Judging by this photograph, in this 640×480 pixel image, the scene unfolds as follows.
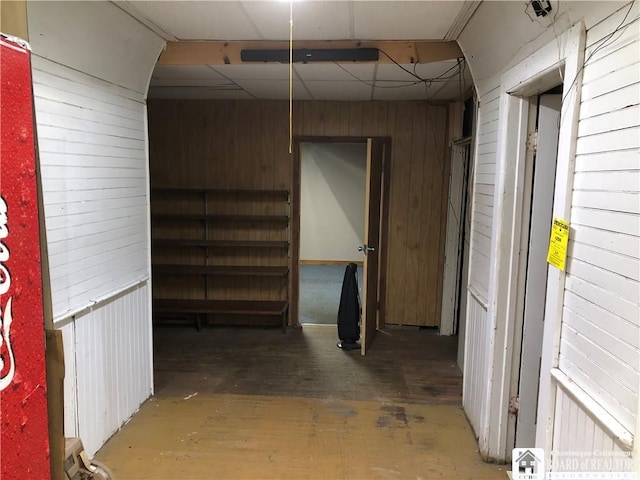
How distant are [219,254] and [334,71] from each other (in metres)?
2.43

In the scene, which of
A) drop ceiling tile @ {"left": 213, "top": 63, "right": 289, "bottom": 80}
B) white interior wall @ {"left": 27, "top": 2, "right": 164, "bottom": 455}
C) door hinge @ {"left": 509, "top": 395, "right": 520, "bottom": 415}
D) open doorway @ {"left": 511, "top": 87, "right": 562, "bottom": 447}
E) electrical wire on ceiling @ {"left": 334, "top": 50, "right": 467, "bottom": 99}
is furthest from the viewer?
drop ceiling tile @ {"left": 213, "top": 63, "right": 289, "bottom": 80}

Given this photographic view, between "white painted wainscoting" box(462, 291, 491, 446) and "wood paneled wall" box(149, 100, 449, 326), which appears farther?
"wood paneled wall" box(149, 100, 449, 326)

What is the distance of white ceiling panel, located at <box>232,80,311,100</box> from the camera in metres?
3.77

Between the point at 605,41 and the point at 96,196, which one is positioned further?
the point at 96,196

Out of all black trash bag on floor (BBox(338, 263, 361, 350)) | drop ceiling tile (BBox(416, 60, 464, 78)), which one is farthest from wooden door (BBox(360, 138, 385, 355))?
drop ceiling tile (BBox(416, 60, 464, 78))

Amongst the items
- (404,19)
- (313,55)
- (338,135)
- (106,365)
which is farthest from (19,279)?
(338,135)

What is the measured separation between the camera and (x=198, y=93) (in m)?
4.32

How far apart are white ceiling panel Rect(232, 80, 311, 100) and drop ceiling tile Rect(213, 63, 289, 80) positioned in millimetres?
159

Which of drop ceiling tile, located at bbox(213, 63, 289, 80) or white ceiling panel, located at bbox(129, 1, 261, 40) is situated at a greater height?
white ceiling panel, located at bbox(129, 1, 261, 40)

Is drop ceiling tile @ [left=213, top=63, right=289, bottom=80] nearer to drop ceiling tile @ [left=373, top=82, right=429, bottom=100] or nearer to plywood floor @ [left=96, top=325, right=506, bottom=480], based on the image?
drop ceiling tile @ [left=373, top=82, right=429, bottom=100]

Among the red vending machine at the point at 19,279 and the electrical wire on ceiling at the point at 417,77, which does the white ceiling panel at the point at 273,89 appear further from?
the red vending machine at the point at 19,279

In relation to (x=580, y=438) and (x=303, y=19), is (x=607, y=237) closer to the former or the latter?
(x=580, y=438)

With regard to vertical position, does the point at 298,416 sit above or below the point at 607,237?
below

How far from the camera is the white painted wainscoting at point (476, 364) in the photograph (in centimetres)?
256
